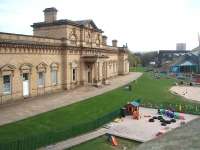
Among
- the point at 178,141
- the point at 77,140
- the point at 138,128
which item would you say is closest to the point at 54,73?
the point at 138,128

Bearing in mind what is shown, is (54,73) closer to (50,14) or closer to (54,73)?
(54,73)

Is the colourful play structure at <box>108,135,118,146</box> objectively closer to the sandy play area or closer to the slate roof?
A: the sandy play area

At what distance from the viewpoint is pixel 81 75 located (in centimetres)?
4312

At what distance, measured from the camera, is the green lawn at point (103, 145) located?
18.0 metres

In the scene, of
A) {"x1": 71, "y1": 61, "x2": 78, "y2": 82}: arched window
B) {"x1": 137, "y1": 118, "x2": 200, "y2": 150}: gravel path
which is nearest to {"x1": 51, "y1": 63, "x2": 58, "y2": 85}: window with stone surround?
{"x1": 71, "y1": 61, "x2": 78, "y2": 82}: arched window

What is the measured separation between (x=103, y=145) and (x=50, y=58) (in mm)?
19463

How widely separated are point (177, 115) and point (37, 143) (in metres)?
14.2

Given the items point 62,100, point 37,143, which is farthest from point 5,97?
point 37,143

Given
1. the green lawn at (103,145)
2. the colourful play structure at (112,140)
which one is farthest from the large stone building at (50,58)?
the colourful play structure at (112,140)

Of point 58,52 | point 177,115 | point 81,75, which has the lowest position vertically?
point 177,115

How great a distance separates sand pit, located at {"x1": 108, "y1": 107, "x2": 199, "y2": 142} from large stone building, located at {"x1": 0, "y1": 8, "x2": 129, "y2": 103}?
39.2ft

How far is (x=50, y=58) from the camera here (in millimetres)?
35906

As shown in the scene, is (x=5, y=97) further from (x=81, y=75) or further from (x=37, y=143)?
(x=81, y=75)

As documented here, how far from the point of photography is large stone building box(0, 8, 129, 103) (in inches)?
1141
